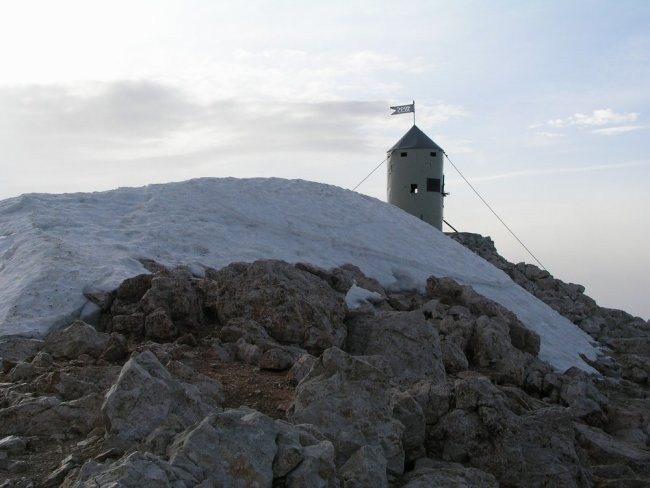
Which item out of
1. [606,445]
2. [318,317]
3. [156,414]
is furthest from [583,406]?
[156,414]

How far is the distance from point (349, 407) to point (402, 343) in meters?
5.01

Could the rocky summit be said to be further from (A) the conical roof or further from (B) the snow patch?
(A) the conical roof

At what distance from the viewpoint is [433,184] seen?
31.5m

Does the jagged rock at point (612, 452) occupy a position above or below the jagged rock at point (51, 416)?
below

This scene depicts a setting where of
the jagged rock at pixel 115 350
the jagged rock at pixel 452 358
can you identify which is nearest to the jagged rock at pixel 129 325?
the jagged rock at pixel 115 350

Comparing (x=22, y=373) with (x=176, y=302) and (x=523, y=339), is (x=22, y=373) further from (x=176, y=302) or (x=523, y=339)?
(x=523, y=339)

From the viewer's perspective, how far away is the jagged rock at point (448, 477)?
23.1 feet

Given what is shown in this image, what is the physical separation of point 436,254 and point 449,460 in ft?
50.8

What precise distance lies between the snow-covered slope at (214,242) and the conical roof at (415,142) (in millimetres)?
6027

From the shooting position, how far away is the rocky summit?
6238 mm

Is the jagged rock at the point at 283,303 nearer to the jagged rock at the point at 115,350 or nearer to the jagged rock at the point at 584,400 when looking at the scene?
the jagged rock at the point at 115,350

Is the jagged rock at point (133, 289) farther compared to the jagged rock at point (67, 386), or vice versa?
the jagged rock at point (133, 289)

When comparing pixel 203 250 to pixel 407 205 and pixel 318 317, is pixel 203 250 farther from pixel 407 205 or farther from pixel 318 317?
pixel 407 205

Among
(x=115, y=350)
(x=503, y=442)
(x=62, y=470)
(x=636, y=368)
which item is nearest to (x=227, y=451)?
(x=62, y=470)
